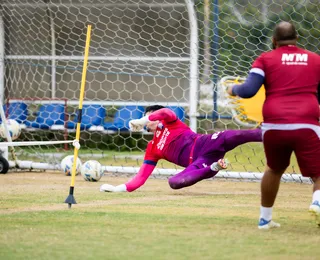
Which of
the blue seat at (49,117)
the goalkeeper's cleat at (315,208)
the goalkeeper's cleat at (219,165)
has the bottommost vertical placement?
the goalkeeper's cleat at (315,208)

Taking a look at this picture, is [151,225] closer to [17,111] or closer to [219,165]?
[219,165]

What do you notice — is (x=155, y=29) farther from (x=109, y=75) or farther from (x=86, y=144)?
(x=86, y=144)

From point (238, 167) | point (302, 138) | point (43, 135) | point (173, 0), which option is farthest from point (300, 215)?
point (43, 135)

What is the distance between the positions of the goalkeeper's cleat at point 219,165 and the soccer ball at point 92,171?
2.41 metres

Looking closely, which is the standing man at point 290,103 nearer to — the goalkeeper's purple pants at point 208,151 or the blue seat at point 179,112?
the goalkeeper's purple pants at point 208,151

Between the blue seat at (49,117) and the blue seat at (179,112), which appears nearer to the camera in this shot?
the blue seat at (179,112)

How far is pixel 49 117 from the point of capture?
628 inches

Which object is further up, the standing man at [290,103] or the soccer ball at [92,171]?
the standing man at [290,103]

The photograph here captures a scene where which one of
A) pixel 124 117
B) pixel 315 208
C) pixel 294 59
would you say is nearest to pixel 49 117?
pixel 124 117

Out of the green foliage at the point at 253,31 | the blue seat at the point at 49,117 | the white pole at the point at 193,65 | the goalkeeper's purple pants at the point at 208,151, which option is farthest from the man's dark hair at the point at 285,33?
the blue seat at the point at 49,117

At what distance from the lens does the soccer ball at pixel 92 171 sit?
11367 millimetres

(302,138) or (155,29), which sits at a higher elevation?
(155,29)

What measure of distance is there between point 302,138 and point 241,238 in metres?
0.92

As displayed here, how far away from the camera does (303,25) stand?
14.6 metres
